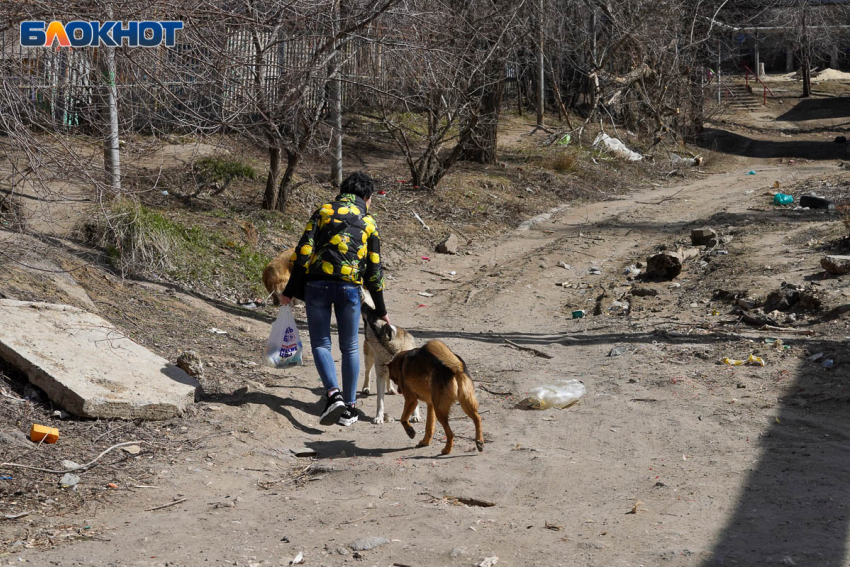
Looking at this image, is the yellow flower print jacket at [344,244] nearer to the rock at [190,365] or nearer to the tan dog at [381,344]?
the tan dog at [381,344]

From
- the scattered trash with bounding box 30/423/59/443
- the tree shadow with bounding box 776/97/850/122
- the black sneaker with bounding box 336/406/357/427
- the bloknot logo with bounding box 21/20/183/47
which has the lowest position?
the black sneaker with bounding box 336/406/357/427

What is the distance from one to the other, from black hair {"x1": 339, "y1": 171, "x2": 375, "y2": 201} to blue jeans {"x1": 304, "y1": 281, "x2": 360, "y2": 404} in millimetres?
721

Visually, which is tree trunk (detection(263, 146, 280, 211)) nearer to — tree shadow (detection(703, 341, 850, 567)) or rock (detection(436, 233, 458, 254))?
rock (detection(436, 233, 458, 254))

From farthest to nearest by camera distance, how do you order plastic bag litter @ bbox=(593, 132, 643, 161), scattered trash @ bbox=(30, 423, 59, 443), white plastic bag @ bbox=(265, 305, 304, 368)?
plastic bag litter @ bbox=(593, 132, 643, 161) < white plastic bag @ bbox=(265, 305, 304, 368) < scattered trash @ bbox=(30, 423, 59, 443)

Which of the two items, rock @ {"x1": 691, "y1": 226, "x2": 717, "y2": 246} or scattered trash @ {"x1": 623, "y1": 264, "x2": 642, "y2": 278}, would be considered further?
rock @ {"x1": 691, "y1": 226, "x2": 717, "y2": 246}

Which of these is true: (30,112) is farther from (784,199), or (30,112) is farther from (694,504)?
(784,199)

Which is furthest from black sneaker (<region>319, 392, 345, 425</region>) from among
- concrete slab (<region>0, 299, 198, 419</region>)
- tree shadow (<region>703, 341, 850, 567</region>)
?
tree shadow (<region>703, 341, 850, 567</region>)

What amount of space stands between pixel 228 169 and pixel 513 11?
633cm

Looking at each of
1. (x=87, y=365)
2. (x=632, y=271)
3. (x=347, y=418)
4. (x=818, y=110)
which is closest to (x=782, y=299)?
(x=632, y=271)

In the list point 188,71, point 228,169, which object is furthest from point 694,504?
point 228,169

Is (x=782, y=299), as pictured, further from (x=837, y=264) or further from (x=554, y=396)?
(x=554, y=396)

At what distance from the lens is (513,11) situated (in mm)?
15688

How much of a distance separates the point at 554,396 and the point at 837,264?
4.82 metres

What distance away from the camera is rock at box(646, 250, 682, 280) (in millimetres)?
11234
